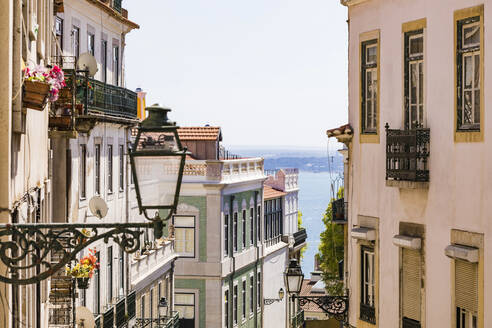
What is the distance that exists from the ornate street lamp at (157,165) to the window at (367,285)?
389 inches

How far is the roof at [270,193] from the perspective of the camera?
50.5m

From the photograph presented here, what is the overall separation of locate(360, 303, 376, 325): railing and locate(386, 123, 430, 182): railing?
260 centimetres

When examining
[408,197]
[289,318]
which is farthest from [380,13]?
[289,318]

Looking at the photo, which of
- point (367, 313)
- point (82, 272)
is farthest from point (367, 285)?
point (82, 272)

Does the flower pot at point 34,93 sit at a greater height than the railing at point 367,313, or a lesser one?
greater

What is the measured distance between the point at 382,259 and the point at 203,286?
80.8ft

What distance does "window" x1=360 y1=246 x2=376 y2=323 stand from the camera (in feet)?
55.9

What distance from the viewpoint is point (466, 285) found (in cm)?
1382

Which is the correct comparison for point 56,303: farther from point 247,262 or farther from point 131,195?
point 247,262

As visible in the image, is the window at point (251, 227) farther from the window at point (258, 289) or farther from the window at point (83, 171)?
the window at point (83, 171)

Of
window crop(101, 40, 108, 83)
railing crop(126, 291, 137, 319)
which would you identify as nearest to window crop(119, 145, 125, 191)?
window crop(101, 40, 108, 83)

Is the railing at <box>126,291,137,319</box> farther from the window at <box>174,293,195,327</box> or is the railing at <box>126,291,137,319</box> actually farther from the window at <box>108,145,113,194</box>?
the window at <box>174,293,195,327</box>

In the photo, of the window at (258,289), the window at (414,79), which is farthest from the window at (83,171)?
the window at (258,289)

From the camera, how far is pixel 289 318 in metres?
52.5
